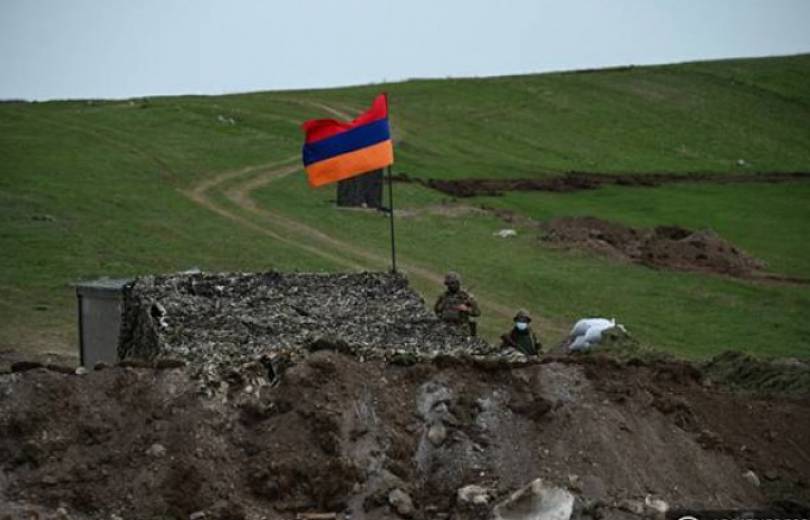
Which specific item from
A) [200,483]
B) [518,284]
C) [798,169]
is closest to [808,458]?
[200,483]

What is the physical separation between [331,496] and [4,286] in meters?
17.5

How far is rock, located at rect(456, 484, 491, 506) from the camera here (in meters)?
15.5

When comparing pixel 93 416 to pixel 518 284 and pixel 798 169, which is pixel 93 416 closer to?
pixel 518 284

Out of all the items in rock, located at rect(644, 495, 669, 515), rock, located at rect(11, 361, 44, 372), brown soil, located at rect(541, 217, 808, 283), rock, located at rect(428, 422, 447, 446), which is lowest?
brown soil, located at rect(541, 217, 808, 283)

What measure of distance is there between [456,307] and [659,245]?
19.1 m

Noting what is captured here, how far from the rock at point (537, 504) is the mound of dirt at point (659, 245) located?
22800 millimetres

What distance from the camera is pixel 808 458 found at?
58.2ft

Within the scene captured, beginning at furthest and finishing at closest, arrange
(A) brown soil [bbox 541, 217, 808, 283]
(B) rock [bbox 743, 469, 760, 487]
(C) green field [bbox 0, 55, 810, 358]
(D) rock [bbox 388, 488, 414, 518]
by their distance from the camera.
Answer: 1. (A) brown soil [bbox 541, 217, 808, 283]
2. (C) green field [bbox 0, 55, 810, 358]
3. (B) rock [bbox 743, 469, 760, 487]
4. (D) rock [bbox 388, 488, 414, 518]

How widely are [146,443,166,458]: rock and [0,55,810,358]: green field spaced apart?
11.3m

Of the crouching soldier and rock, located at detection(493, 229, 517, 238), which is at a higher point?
the crouching soldier

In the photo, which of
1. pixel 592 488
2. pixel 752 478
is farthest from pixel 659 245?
pixel 592 488

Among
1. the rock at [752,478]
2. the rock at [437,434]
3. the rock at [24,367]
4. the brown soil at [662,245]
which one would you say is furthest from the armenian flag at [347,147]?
the brown soil at [662,245]

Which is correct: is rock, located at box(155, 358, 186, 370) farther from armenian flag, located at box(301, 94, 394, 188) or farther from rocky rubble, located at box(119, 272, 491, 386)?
armenian flag, located at box(301, 94, 394, 188)

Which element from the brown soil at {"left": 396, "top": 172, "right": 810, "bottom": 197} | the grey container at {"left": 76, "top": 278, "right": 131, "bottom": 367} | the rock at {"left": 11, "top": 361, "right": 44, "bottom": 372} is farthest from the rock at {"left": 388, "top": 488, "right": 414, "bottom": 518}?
the brown soil at {"left": 396, "top": 172, "right": 810, "bottom": 197}
